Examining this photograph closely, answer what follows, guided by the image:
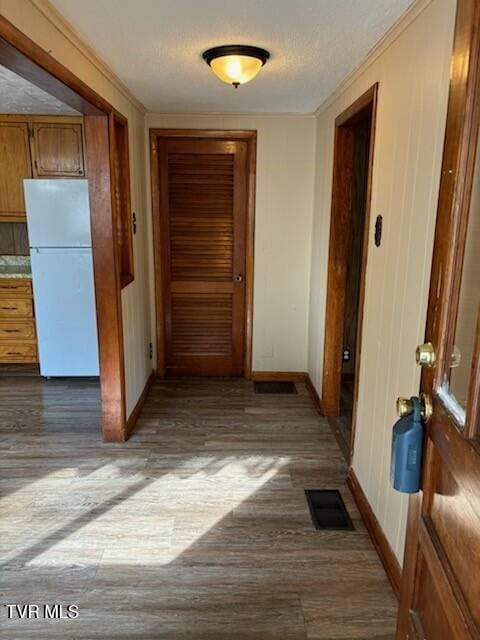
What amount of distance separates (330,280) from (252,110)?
149 cm

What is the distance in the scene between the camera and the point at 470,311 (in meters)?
1.02

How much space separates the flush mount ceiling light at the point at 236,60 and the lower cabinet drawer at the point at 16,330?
3014 millimetres

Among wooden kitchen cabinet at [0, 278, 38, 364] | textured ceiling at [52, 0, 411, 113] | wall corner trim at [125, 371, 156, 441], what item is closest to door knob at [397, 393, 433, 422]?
textured ceiling at [52, 0, 411, 113]

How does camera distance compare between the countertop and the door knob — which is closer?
the door knob

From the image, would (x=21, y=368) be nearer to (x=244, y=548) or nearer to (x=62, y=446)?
(x=62, y=446)

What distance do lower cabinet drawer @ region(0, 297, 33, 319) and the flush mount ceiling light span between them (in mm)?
2893

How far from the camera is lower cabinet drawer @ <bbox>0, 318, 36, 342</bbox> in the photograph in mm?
4352

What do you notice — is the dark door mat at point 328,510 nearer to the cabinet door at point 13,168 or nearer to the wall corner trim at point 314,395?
the wall corner trim at point 314,395

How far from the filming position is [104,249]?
285 cm

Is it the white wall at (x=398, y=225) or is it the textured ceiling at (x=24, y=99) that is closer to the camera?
the white wall at (x=398, y=225)

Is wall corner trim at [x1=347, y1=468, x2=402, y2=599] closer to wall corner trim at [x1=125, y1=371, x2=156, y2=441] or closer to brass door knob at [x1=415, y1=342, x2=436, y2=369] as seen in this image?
brass door knob at [x1=415, y1=342, x2=436, y2=369]

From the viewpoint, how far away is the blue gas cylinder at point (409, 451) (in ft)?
3.80

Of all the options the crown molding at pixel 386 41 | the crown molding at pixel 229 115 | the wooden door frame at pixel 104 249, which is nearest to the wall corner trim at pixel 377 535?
the wooden door frame at pixel 104 249

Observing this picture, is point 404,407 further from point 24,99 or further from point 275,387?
point 24,99
